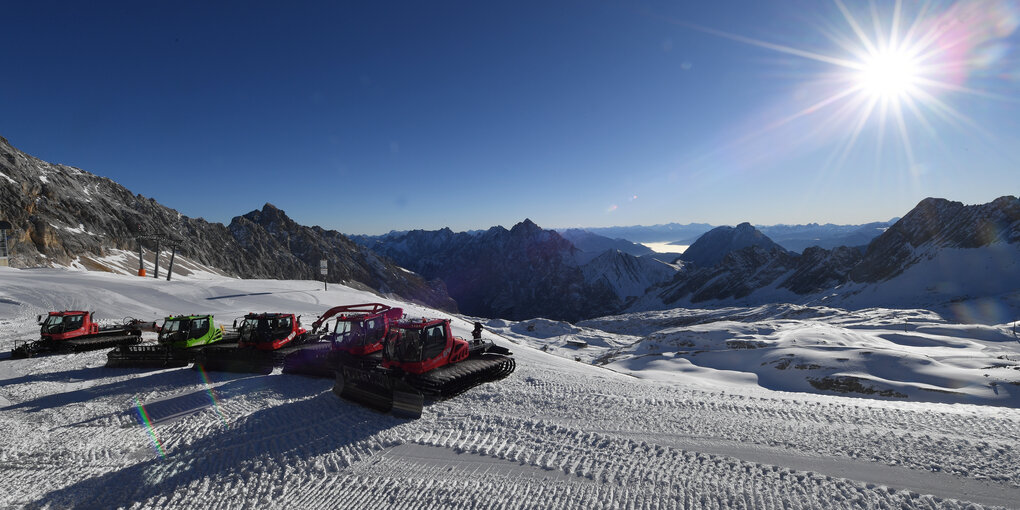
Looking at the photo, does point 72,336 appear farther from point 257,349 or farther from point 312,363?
point 312,363

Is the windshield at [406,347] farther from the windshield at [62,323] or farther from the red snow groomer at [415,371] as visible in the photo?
the windshield at [62,323]

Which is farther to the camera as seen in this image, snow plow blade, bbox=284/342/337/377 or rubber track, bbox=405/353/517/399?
snow plow blade, bbox=284/342/337/377

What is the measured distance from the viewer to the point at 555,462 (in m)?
6.42

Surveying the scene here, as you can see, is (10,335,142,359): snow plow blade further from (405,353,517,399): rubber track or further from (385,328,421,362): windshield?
(405,353,517,399): rubber track

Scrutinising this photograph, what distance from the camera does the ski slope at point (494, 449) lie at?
5.52 meters

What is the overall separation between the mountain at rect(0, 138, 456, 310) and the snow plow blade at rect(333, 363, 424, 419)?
166 ft

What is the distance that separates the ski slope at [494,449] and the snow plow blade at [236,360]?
42.0 inches

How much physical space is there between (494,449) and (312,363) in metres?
7.44

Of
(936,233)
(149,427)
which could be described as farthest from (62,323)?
(936,233)

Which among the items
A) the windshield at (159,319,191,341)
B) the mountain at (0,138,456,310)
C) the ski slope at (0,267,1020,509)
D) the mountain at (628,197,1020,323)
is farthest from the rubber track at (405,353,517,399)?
the mountain at (628,197,1020,323)

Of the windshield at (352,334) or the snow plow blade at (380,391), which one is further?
the windshield at (352,334)

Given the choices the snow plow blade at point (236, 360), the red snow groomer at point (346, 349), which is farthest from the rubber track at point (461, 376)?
the snow plow blade at point (236, 360)

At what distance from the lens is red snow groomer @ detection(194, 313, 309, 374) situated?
504 inches

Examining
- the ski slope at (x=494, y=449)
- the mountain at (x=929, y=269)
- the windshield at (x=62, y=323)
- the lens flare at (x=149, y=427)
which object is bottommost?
the lens flare at (x=149, y=427)
